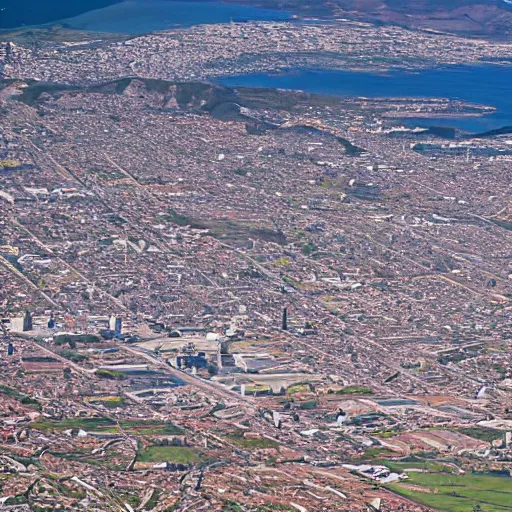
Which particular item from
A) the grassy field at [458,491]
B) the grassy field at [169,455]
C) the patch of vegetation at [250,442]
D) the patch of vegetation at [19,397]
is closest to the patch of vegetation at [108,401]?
the patch of vegetation at [19,397]

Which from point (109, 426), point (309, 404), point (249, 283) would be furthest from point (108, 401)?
point (249, 283)

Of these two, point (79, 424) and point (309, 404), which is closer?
point (79, 424)

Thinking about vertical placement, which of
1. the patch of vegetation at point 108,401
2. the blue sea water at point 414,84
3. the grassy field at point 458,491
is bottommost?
the blue sea water at point 414,84

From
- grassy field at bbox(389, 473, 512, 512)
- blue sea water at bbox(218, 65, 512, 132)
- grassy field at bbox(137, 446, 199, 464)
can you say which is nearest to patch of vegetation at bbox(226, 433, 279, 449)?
grassy field at bbox(137, 446, 199, 464)

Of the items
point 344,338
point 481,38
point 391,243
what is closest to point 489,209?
point 391,243

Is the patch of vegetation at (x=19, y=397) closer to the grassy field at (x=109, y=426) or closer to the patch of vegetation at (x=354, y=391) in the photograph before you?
the grassy field at (x=109, y=426)

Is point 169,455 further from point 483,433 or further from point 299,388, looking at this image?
point 483,433
